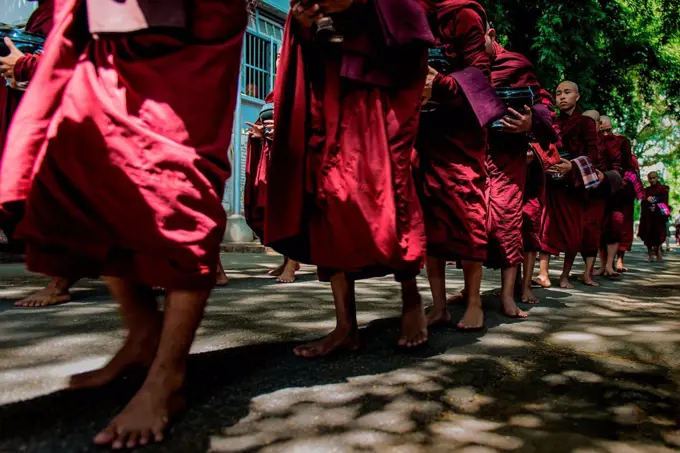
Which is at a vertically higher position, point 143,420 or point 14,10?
point 14,10

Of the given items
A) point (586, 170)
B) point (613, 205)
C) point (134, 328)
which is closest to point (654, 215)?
point (613, 205)

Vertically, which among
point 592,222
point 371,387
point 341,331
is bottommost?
point 371,387

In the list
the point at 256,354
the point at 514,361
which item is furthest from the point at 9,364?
the point at 514,361

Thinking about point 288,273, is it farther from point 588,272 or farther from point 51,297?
point 588,272

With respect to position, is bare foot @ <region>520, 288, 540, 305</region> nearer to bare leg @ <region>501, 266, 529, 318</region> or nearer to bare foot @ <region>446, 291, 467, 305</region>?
bare foot @ <region>446, 291, 467, 305</region>

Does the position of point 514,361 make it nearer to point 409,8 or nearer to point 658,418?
point 658,418

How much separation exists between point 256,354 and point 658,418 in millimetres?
1435

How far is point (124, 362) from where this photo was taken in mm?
1932

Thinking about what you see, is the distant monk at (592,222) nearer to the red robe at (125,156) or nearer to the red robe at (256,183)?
the red robe at (256,183)

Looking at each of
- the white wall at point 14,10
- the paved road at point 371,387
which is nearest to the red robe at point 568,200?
the paved road at point 371,387

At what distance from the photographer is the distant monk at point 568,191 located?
18.1 feet

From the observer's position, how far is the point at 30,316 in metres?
3.09

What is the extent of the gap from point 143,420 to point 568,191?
16.5ft

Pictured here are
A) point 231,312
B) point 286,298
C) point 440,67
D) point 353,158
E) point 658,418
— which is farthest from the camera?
point 286,298
